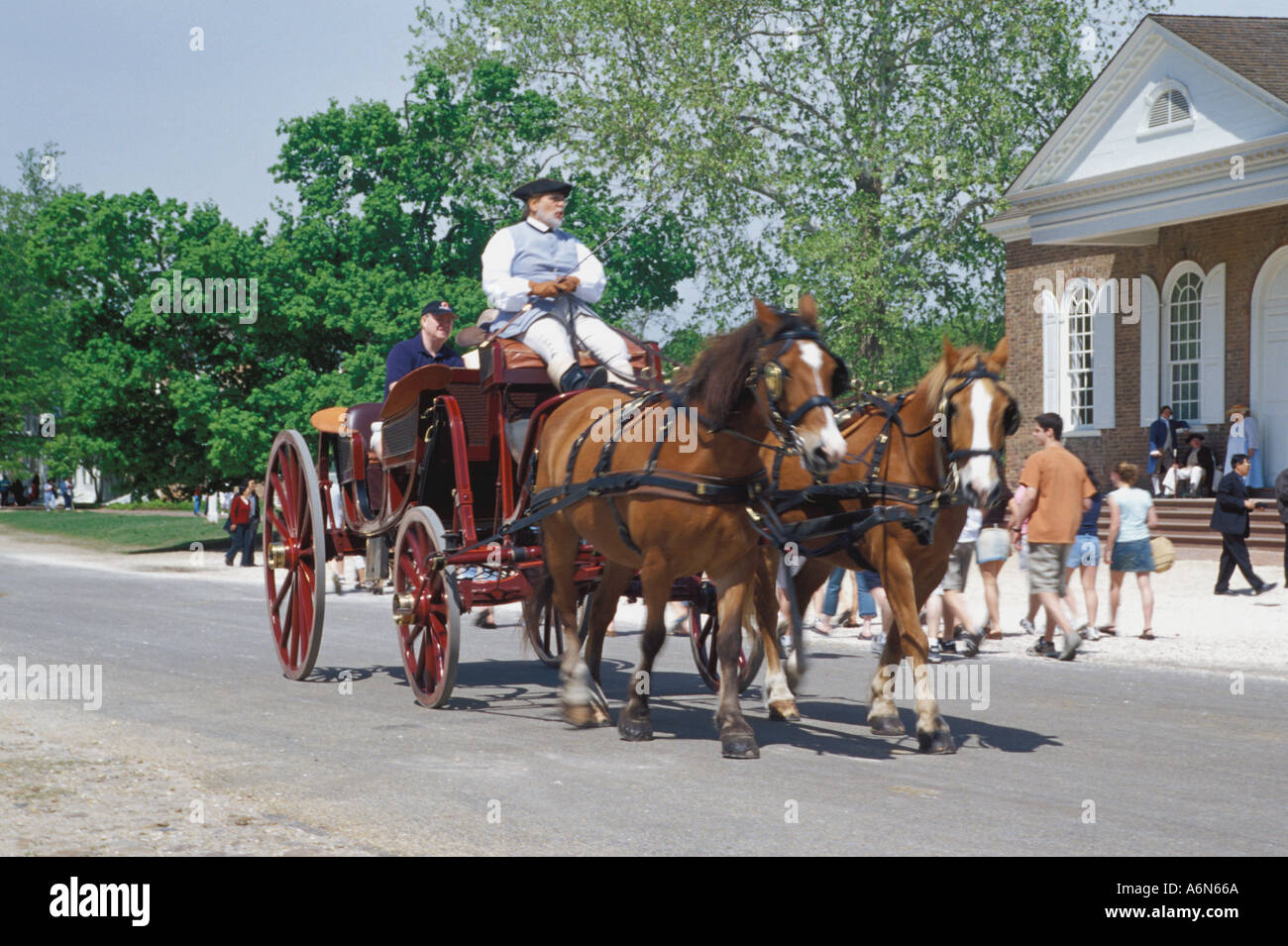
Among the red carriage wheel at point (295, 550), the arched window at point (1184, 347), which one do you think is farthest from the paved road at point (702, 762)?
the arched window at point (1184, 347)

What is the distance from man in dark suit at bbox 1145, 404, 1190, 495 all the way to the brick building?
518mm

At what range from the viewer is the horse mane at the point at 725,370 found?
7801 mm

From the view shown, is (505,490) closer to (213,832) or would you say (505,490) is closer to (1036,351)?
(213,832)

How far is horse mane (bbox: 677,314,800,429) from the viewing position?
A: 25.6ft

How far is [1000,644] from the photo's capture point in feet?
47.7

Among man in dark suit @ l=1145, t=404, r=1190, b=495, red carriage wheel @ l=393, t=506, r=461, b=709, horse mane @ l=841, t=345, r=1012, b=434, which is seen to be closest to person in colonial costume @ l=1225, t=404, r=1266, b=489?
man in dark suit @ l=1145, t=404, r=1190, b=495

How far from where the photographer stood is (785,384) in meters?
7.47

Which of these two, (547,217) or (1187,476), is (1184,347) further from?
(547,217)

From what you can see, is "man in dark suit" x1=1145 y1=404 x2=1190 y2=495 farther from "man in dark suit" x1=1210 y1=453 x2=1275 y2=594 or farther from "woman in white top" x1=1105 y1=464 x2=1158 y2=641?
"woman in white top" x1=1105 y1=464 x2=1158 y2=641

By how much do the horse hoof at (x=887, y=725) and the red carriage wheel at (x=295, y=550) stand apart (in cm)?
398

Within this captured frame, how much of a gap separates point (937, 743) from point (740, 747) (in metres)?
1.07
